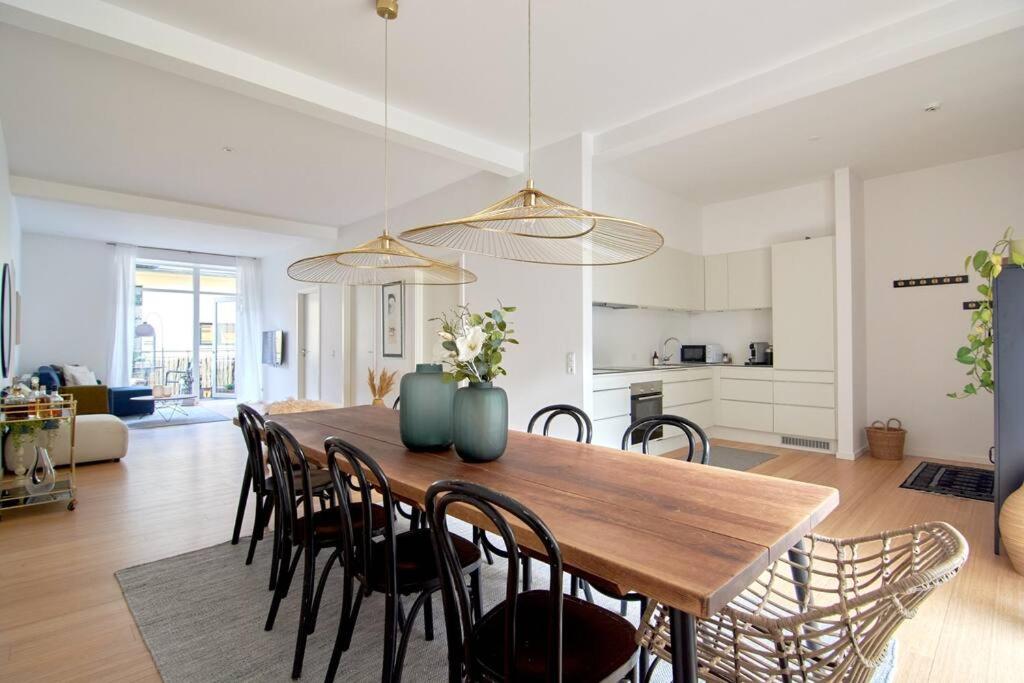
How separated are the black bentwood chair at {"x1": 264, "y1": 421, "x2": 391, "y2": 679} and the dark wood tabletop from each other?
142mm

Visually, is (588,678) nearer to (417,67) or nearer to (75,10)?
(417,67)

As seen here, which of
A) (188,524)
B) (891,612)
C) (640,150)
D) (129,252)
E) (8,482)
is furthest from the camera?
(129,252)

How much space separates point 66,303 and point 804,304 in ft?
34.5

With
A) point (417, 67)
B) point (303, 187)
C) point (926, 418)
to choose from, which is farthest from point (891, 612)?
point (303, 187)

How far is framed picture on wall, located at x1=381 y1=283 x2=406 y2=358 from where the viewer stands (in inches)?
244

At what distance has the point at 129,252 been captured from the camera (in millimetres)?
8758

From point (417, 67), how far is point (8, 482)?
13.6ft

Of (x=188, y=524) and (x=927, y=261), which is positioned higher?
(x=927, y=261)

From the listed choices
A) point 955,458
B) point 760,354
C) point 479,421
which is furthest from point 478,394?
point 955,458

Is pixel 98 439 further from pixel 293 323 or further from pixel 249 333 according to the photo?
pixel 249 333

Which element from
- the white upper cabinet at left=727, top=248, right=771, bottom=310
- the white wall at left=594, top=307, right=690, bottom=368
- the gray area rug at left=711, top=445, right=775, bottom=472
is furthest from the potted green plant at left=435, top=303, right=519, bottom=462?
the white upper cabinet at left=727, top=248, right=771, bottom=310

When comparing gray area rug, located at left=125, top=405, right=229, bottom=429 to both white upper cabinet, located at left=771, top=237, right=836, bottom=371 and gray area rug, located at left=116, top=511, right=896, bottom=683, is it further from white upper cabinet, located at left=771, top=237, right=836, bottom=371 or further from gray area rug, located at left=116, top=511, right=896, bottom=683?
white upper cabinet, located at left=771, top=237, right=836, bottom=371

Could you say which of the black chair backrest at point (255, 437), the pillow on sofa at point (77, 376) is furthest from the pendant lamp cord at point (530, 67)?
the pillow on sofa at point (77, 376)

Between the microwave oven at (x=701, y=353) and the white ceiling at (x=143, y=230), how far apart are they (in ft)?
18.8
